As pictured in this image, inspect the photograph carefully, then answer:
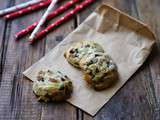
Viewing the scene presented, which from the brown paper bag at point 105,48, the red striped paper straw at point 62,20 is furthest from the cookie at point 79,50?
the red striped paper straw at point 62,20

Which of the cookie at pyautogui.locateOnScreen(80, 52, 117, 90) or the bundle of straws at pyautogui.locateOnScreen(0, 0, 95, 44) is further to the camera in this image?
the bundle of straws at pyautogui.locateOnScreen(0, 0, 95, 44)

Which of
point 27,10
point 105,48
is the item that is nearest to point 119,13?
point 105,48

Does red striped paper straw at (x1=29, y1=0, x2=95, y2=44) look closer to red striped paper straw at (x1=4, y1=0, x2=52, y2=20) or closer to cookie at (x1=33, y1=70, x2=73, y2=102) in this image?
red striped paper straw at (x1=4, y1=0, x2=52, y2=20)

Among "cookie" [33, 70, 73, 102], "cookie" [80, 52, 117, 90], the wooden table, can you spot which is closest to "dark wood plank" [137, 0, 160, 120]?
the wooden table

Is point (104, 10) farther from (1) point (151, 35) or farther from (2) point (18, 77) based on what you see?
(2) point (18, 77)

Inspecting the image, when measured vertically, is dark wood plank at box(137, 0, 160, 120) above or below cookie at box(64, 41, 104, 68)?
below

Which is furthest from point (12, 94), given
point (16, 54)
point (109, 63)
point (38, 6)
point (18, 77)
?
point (38, 6)

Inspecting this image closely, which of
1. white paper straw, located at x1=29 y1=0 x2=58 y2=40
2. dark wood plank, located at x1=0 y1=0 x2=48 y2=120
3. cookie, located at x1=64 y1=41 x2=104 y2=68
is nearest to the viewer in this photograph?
dark wood plank, located at x1=0 y1=0 x2=48 y2=120
